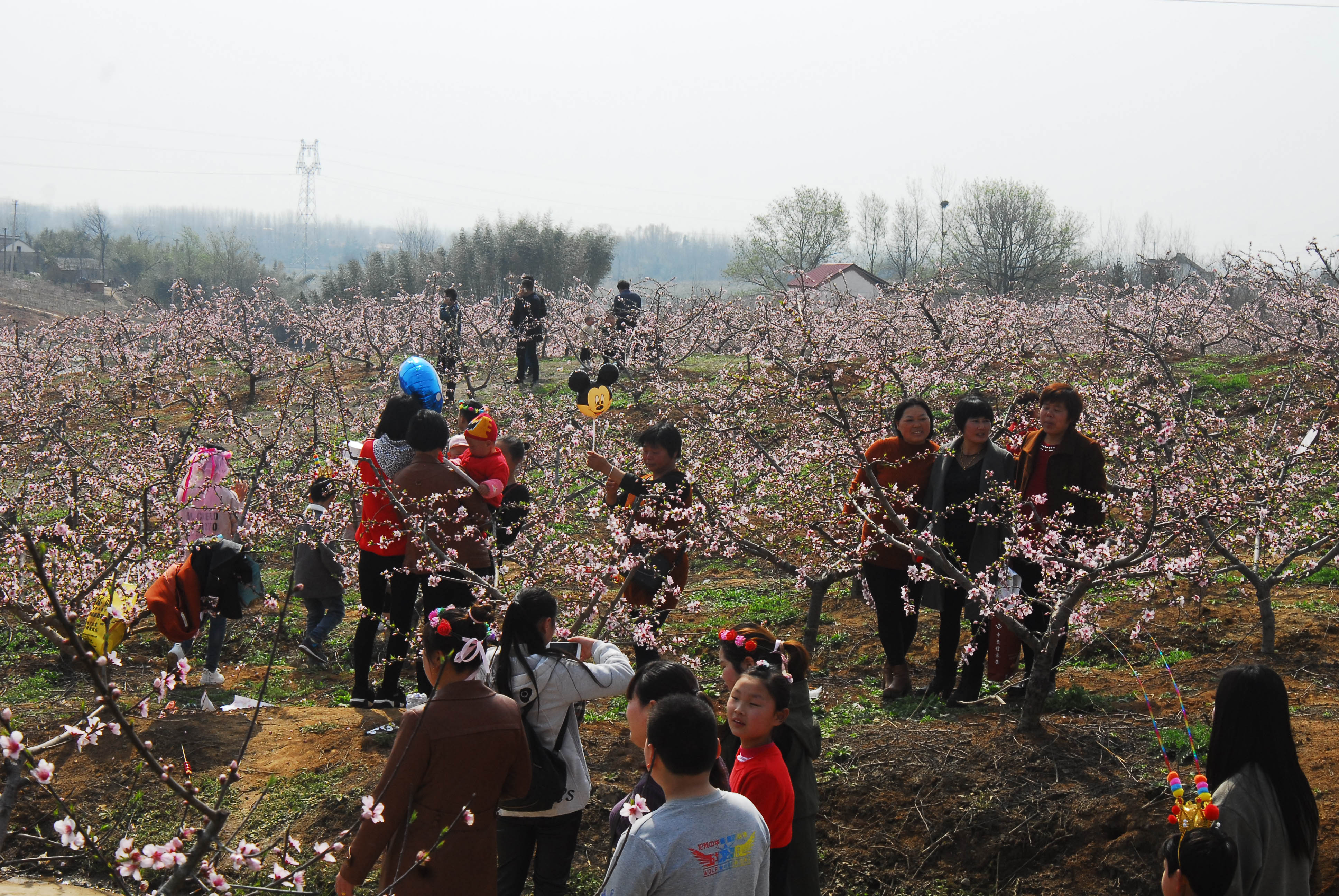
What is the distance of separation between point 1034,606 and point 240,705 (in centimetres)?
462

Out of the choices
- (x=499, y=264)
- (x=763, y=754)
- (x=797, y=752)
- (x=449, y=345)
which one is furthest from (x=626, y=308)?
(x=499, y=264)

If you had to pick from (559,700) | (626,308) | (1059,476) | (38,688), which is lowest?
(38,688)

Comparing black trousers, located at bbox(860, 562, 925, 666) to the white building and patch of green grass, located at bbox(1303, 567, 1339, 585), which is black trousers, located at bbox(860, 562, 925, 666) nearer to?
patch of green grass, located at bbox(1303, 567, 1339, 585)

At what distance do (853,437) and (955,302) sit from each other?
54.5 feet

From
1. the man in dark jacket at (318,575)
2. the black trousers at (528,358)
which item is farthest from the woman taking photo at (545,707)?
the black trousers at (528,358)

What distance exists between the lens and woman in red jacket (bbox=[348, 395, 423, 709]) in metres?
5.07

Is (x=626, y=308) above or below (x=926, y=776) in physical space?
above

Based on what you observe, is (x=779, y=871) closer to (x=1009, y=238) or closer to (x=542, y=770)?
(x=542, y=770)

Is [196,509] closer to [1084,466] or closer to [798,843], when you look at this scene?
[798,843]

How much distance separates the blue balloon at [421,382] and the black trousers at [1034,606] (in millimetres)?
3303

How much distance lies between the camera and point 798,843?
3.15m

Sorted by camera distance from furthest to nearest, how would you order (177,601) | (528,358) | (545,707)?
(528,358), (177,601), (545,707)

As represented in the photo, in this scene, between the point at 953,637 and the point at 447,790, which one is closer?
the point at 447,790

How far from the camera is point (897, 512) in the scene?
5270 mm
